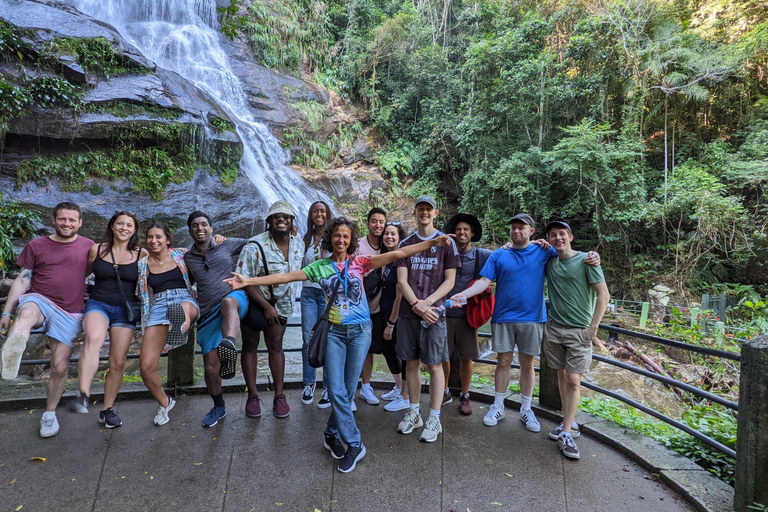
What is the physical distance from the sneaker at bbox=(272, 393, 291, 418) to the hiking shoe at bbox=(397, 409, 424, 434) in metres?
1.05

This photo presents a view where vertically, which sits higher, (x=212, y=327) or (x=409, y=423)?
(x=212, y=327)

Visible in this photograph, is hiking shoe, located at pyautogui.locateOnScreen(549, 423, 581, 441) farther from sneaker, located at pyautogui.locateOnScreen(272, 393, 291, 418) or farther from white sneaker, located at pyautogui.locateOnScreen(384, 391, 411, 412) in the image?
sneaker, located at pyautogui.locateOnScreen(272, 393, 291, 418)

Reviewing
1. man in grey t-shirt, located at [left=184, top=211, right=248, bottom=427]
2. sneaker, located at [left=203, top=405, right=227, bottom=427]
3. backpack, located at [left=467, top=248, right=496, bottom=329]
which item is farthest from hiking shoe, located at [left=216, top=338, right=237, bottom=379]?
backpack, located at [left=467, top=248, right=496, bottom=329]

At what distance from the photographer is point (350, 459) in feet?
9.70

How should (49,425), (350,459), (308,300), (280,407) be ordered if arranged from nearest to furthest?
(350,459) < (49,425) < (280,407) < (308,300)

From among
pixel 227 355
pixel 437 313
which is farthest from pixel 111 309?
pixel 437 313

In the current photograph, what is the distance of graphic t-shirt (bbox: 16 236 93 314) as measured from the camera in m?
3.45

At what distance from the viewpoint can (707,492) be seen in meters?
2.71

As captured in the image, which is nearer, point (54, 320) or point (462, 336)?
point (54, 320)

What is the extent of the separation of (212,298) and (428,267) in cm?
193

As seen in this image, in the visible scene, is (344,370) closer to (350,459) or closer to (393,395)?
(350,459)

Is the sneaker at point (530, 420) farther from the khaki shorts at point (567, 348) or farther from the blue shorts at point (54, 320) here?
the blue shorts at point (54, 320)

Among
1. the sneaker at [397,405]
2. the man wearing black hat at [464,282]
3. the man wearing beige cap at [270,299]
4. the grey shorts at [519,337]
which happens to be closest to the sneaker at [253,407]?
the man wearing beige cap at [270,299]

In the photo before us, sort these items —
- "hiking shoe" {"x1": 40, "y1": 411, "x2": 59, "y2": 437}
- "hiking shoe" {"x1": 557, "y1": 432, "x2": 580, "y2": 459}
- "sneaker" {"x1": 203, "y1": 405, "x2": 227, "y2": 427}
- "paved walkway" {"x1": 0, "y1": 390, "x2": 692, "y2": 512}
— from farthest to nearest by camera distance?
"sneaker" {"x1": 203, "y1": 405, "x2": 227, "y2": 427}
"hiking shoe" {"x1": 40, "y1": 411, "x2": 59, "y2": 437}
"hiking shoe" {"x1": 557, "y1": 432, "x2": 580, "y2": 459}
"paved walkway" {"x1": 0, "y1": 390, "x2": 692, "y2": 512}
